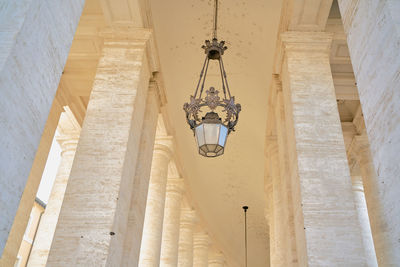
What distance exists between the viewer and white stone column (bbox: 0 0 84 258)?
3385mm

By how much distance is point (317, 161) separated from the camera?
25.6 ft

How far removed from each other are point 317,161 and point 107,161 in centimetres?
425

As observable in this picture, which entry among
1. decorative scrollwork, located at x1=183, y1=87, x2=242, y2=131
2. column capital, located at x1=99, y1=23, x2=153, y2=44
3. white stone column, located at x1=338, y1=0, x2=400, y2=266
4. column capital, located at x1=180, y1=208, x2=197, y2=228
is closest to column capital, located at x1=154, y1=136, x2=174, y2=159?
column capital, located at x1=99, y1=23, x2=153, y2=44

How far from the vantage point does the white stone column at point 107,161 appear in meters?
7.32

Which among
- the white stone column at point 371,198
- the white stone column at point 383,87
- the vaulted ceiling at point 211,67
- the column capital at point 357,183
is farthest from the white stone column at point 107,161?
the column capital at point 357,183

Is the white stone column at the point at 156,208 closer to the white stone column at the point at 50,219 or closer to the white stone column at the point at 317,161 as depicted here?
the white stone column at the point at 50,219

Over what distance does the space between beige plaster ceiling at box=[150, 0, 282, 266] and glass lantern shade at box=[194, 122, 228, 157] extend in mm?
7732

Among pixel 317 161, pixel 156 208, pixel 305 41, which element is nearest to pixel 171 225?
pixel 156 208

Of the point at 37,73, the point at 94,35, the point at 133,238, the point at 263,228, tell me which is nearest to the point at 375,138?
the point at 37,73

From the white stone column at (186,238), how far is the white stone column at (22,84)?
1790 cm

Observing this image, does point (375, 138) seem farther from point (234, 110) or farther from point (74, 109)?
point (74, 109)

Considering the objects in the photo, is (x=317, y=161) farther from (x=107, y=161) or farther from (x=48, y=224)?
(x=48, y=224)

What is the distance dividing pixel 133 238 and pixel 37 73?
5767mm

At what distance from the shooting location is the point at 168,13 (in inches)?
535
